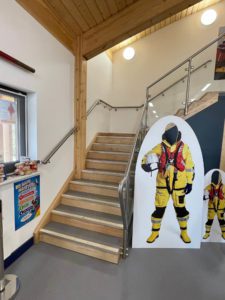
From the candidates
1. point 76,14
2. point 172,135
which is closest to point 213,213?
point 172,135

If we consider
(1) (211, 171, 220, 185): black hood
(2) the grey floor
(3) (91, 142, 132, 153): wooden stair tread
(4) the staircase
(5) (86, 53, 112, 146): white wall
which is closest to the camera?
(2) the grey floor

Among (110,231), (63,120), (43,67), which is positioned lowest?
(110,231)

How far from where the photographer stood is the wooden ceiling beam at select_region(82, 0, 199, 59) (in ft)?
7.79

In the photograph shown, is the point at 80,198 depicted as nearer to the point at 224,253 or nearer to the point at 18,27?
the point at 224,253

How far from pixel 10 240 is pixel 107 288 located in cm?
115

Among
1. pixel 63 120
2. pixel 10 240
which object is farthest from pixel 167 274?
pixel 63 120

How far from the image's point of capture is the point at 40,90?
7.39 feet

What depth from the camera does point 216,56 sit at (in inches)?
143

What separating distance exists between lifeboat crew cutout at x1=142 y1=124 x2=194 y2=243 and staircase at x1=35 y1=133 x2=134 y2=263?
1.75 feet

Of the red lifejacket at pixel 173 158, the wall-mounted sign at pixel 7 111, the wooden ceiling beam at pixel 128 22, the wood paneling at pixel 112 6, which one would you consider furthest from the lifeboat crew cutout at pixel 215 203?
Result: the wood paneling at pixel 112 6

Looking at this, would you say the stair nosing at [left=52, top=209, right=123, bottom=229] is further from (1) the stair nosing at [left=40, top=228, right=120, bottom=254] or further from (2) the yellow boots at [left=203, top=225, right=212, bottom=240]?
(2) the yellow boots at [left=203, top=225, right=212, bottom=240]

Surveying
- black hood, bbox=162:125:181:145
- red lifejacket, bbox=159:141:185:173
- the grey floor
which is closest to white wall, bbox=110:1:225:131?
black hood, bbox=162:125:181:145

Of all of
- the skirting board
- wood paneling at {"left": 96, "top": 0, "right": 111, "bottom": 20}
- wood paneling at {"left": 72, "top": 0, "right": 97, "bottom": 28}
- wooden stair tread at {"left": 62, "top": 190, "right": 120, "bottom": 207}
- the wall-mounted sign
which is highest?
wood paneling at {"left": 96, "top": 0, "right": 111, "bottom": 20}

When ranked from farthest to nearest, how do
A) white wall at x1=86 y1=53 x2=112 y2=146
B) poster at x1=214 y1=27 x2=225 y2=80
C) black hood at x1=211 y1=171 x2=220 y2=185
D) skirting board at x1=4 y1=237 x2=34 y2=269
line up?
white wall at x1=86 y1=53 x2=112 y2=146, poster at x1=214 y1=27 x2=225 y2=80, black hood at x1=211 y1=171 x2=220 y2=185, skirting board at x1=4 y1=237 x2=34 y2=269
